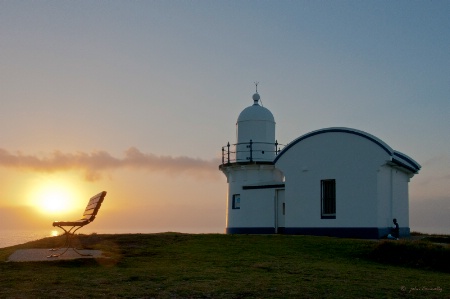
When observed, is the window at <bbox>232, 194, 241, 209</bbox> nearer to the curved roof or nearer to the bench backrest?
the curved roof

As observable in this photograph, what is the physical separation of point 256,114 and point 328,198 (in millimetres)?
8065

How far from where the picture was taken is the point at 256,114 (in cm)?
3155

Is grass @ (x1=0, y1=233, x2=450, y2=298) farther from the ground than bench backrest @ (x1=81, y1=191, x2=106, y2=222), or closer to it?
closer to it

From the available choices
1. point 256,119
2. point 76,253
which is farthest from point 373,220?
point 76,253

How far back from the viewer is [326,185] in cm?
2552

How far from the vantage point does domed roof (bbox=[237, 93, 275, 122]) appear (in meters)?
31.5

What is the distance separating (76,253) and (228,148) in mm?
18309

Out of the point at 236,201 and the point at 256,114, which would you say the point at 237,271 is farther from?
the point at 256,114

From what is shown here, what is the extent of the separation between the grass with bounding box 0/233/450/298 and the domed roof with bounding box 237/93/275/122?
1384 cm

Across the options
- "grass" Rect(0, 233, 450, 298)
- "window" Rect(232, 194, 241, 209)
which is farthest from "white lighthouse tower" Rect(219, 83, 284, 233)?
"grass" Rect(0, 233, 450, 298)

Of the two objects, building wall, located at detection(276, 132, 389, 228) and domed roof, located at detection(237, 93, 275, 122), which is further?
domed roof, located at detection(237, 93, 275, 122)

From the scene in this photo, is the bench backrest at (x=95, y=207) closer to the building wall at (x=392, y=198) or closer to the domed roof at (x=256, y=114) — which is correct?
the building wall at (x=392, y=198)

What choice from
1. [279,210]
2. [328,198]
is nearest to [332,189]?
[328,198]

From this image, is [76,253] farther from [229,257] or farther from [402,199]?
[402,199]
